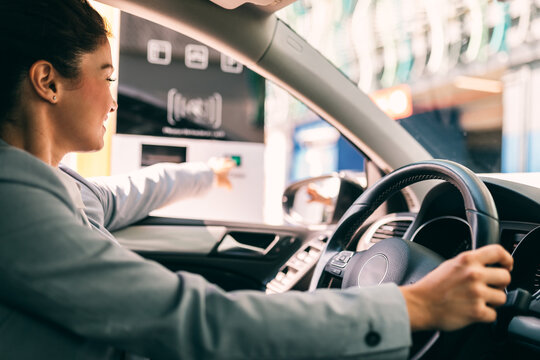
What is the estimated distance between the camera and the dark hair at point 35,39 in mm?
708

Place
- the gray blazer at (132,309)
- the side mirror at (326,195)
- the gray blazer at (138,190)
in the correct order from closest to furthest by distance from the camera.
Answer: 1. the gray blazer at (132,309)
2. the gray blazer at (138,190)
3. the side mirror at (326,195)

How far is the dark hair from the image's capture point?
0.71 meters

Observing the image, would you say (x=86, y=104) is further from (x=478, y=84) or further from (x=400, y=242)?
(x=478, y=84)

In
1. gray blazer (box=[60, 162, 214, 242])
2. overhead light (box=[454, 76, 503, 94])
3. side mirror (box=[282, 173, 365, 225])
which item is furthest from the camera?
overhead light (box=[454, 76, 503, 94])

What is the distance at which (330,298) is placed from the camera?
608 mm

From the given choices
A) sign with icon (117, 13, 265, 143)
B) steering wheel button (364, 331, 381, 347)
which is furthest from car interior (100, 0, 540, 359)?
sign with icon (117, 13, 265, 143)

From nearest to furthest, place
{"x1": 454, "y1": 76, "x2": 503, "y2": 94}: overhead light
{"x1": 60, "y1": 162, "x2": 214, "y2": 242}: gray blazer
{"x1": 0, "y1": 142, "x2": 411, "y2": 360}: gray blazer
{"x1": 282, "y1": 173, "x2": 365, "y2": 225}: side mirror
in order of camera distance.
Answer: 1. {"x1": 0, "y1": 142, "x2": 411, "y2": 360}: gray blazer
2. {"x1": 60, "y1": 162, "x2": 214, "y2": 242}: gray blazer
3. {"x1": 282, "y1": 173, "x2": 365, "y2": 225}: side mirror
4. {"x1": 454, "y1": 76, "x2": 503, "y2": 94}: overhead light

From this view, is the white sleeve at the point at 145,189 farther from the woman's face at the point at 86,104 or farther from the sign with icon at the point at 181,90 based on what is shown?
the sign with icon at the point at 181,90

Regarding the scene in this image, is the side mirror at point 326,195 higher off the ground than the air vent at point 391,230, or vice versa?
the side mirror at point 326,195

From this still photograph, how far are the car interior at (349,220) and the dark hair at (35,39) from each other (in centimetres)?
34

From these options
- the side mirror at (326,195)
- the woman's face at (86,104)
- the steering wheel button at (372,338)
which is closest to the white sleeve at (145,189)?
the side mirror at (326,195)

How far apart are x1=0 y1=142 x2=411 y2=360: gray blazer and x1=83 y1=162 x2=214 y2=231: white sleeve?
0.82 metres

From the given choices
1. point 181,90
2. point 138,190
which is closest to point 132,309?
point 138,190

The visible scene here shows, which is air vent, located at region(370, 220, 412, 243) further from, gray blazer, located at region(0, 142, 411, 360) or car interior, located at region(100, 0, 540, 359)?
gray blazer, located at region(0, 142, 411, 360)
